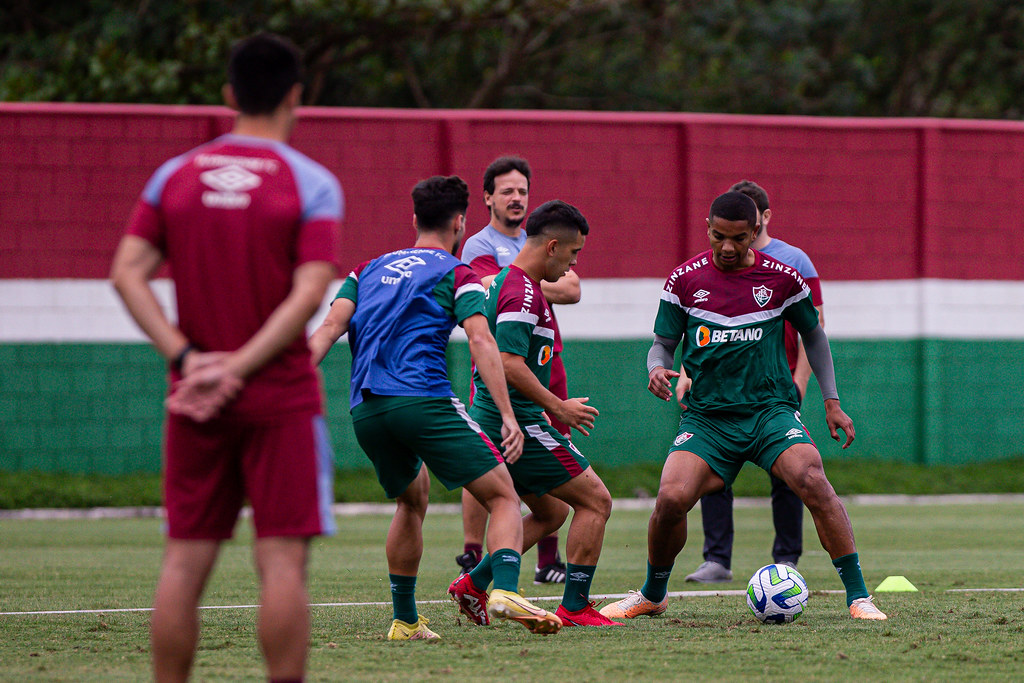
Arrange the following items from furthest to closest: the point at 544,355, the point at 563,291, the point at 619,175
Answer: the point at 619,175 → the point at 563,291 → the point at 544,355

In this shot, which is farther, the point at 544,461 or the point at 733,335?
the point at 733,335

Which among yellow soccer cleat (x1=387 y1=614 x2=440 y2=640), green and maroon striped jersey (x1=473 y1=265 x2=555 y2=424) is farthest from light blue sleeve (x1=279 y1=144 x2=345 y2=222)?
yellow soccer cleat (x1=387 y1=614 x2=440 y2=640)

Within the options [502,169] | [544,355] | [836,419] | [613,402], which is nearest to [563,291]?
[502,169]

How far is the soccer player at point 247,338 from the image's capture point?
3830 millimetres

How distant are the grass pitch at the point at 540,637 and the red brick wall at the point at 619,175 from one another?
5.17m

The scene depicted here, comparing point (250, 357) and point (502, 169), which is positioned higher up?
point (502, 169)

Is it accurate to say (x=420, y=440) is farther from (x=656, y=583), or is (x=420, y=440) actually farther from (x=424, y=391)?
(x=656, y=583)

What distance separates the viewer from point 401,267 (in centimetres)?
601

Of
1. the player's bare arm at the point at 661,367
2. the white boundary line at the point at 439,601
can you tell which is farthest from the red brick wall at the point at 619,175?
the player's bare arm at the point at 661,367

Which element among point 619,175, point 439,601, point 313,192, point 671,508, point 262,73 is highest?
point 262,73

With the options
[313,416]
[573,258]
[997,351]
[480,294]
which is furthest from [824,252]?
[313,416]

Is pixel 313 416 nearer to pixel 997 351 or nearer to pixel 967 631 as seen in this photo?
pixel 967 631

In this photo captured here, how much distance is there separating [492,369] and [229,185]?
225 cm

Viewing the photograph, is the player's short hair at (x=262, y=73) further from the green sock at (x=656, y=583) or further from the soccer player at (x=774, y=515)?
the soccer player at (x=774, y=515)
